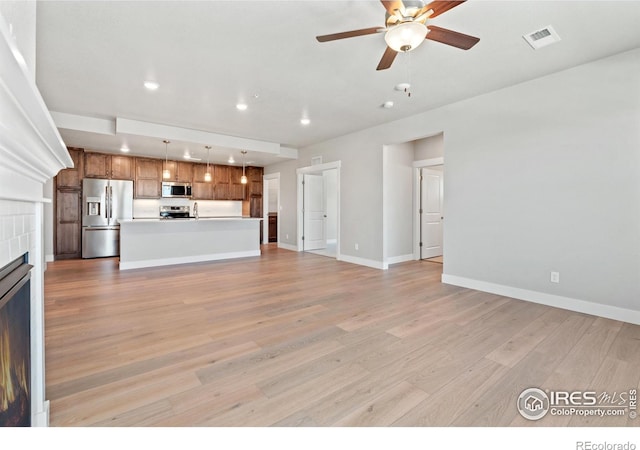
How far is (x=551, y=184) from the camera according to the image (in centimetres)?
350

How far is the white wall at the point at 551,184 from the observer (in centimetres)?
304

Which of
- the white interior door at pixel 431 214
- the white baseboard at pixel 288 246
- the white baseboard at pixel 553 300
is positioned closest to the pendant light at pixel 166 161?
the white baseboard at pixel 288 246

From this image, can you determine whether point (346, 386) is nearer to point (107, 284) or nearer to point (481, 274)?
point (481, 274)

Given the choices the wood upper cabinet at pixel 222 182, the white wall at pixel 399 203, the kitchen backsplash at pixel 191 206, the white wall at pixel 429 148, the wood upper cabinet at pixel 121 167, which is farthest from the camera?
the wood upper cabinet at pixel 222 182

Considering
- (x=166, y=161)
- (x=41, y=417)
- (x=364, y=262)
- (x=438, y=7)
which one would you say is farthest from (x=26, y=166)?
(x=166, y=161)

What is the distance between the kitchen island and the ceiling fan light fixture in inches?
208

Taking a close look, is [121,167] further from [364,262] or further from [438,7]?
[438,7]

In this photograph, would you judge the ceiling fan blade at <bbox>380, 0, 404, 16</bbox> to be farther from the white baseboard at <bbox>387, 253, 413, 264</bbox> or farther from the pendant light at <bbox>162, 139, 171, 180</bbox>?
the pendant light at <bbox>162, 139, 171, 180</bbox>

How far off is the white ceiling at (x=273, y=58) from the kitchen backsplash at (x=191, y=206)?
297cm

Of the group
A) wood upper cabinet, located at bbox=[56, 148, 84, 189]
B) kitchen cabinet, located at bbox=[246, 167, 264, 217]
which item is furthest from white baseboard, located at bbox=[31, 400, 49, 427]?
kitchen cabinet, located at bbox=[246, 167, 264, 217]

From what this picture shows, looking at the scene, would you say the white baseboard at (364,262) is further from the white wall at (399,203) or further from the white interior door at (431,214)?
the white interior door at (431,214)

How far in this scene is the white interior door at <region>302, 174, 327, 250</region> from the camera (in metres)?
7.84

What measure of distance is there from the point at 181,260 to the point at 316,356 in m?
4.74

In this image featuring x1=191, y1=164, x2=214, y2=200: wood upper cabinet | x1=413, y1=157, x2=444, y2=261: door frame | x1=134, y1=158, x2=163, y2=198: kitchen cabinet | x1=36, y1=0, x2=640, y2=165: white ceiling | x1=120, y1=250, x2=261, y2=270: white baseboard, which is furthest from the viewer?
x1=191, y1=164, x2=214, y2=200: wood upper cabinet
